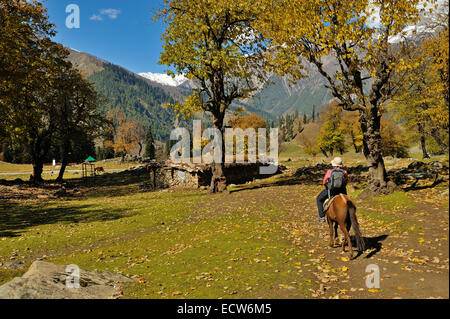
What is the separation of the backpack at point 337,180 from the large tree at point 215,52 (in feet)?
55.0

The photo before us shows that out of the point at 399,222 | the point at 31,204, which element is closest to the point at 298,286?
the point at 399,222

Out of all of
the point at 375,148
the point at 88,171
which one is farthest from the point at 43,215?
the point at 88,171

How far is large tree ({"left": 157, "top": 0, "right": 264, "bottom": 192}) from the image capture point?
2614 cm

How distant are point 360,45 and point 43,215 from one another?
2711 centimetres

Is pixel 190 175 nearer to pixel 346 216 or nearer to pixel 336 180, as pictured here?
pixel 336 180

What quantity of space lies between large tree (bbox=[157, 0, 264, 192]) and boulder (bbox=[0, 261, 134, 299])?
2001 cm

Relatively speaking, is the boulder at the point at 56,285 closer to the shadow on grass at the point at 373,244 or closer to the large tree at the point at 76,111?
the shadow on grass at the point at 373,244

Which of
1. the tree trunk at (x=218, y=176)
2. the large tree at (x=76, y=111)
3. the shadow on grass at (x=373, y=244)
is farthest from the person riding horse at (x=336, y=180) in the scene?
the large tree at (x=76, y=111)

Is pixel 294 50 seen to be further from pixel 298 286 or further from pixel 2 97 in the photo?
pixel 2 97

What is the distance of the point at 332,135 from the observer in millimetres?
87562

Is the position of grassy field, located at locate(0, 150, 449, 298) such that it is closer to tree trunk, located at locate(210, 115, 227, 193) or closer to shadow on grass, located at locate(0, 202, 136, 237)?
shadow on grass, located at locate(0, 202, 136, 237)

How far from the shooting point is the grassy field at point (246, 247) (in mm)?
8219

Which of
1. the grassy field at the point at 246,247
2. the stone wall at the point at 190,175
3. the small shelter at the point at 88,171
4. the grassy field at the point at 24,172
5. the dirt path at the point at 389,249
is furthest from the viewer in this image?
the grassy field at the point at 24,172

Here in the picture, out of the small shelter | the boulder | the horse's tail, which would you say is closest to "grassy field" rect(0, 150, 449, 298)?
the horse's tail
